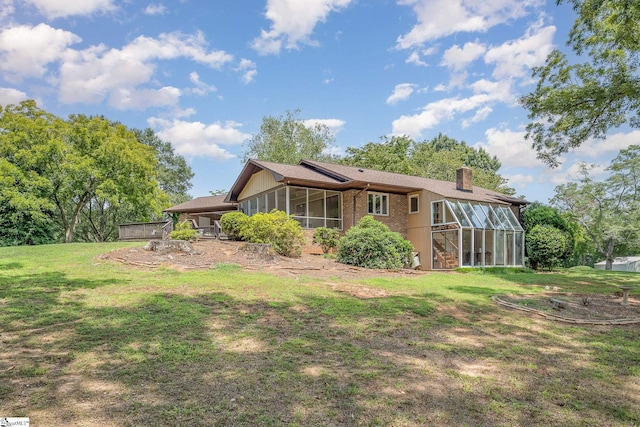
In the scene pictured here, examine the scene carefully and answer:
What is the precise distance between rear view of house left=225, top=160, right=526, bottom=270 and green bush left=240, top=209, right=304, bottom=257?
2.98 m

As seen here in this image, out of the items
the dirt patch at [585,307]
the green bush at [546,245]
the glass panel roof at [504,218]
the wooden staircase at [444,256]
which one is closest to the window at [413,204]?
the wooden staircase at [444,256]

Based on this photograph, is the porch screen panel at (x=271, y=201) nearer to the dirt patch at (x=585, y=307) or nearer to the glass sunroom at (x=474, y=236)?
the glass sunroom at (x=474, y=236)

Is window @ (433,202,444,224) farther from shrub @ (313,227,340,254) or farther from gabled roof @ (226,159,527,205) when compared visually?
shrub @ (313,227,340,254)

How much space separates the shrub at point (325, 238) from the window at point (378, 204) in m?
3.09

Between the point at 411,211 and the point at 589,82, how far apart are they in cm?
966

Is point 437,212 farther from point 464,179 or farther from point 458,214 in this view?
point 464,179

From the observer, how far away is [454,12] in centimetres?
1180

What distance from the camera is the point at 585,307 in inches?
285

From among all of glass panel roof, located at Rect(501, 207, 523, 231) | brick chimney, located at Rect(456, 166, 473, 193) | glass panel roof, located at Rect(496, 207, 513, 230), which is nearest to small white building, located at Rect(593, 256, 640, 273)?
glass panel roof, located at Rect(501, 207, 523, 231)

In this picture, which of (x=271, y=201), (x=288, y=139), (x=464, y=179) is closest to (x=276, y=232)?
(x=271, y=201)

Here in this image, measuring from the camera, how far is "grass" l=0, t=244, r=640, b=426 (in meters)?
2.87

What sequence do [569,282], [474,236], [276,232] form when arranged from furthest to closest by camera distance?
[474,236] < [276,232] < [569,282]

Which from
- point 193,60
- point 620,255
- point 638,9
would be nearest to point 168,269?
point 193,60

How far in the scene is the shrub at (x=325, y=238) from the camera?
1681 centimetres
